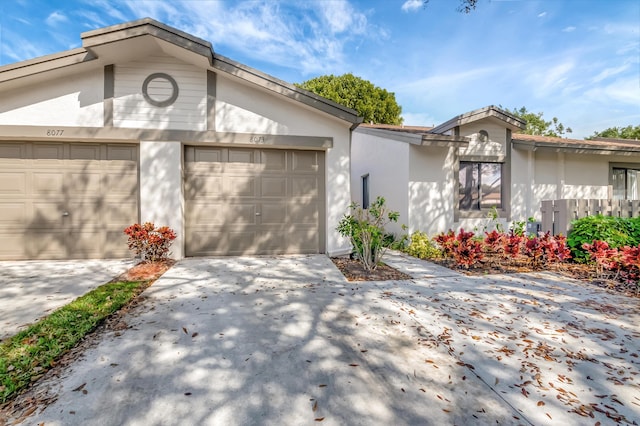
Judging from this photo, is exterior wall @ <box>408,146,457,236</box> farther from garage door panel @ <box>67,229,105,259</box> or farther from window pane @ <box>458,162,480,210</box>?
garage door panel @ <box>67,229,105,259</box>

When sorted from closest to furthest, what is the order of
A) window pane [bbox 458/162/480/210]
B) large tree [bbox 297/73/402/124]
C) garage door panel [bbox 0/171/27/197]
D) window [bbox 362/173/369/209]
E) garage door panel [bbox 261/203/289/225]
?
garage door panel [bbox 0/171/27/197] < garage door panel [bbox 261/203/289/225] < window pane [bbox 458/162/480/210] < window [bbox 362/173/369/209] < large tree [bbox 297/73/402/124]

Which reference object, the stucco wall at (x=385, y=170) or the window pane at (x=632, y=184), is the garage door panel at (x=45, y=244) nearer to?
the stucco wall at (x=385, y=170)

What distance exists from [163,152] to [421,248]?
6691mm

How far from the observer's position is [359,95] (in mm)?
22969

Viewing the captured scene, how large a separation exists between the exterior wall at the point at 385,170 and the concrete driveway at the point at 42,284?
7033 millimetres

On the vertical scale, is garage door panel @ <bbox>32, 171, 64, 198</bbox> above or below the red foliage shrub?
above

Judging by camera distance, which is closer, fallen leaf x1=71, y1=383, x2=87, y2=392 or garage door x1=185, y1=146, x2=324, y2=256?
fallen leaf x1=71, y1=383, x2=87, y2=392

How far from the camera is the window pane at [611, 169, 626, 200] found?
32.8ft

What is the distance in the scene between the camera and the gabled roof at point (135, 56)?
5.39 meters

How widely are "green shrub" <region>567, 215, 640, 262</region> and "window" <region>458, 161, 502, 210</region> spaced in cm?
259

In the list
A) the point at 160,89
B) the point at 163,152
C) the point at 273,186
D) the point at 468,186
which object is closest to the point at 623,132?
the point at 468,186

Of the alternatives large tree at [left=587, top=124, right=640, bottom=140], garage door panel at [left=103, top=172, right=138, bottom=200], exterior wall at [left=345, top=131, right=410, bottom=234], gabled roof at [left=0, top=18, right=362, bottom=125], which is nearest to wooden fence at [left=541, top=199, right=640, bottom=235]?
exterior wall at [left=345, top=131, right=410, bottom=234]

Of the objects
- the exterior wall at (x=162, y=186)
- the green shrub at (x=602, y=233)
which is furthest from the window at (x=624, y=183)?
the exterior wall at (x=162, y=186)

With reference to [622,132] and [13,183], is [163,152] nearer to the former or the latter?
[13,183]
